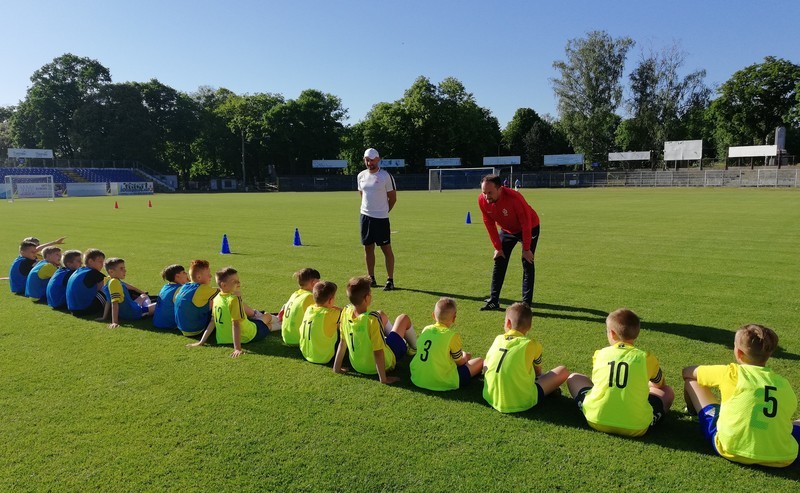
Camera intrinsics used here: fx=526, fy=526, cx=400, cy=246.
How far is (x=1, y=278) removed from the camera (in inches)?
365

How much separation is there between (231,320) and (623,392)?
3765 mm

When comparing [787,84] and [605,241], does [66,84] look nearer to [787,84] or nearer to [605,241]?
[605,241]

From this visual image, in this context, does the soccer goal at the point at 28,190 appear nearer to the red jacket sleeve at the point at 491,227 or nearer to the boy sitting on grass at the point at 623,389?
the red jacket sleeve at the point at 491,227

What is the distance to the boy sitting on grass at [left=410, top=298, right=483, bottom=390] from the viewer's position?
4.22 metres

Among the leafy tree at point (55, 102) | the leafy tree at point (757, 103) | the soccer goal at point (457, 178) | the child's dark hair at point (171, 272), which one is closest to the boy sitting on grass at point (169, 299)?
the child's dark hair at point (171, 272)

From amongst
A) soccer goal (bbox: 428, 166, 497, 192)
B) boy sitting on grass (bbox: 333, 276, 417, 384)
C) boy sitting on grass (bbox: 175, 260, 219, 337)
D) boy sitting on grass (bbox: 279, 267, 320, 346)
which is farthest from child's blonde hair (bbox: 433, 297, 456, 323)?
soccer goal (bbox: 428, 166, 497, 192)

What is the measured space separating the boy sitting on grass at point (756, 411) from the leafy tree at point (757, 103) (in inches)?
3031

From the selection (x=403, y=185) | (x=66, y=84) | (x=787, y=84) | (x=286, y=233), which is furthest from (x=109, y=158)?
(x=787, y=84)

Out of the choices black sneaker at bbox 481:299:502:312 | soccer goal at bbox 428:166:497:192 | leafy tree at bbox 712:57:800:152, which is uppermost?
leafy tree at bbox 712:57:800:152

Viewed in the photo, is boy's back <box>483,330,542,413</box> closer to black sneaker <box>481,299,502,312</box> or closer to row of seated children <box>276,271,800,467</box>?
row of seated children <box>276,271,800,467</box>

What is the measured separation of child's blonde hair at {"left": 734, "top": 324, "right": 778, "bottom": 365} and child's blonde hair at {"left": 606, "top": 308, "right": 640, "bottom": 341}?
0.60 m

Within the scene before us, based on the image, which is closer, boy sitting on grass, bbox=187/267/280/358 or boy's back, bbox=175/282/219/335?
boy sitting on grass, bbox=187/267/280/358

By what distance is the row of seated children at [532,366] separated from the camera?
10.1 feet

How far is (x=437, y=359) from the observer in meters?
4.25
